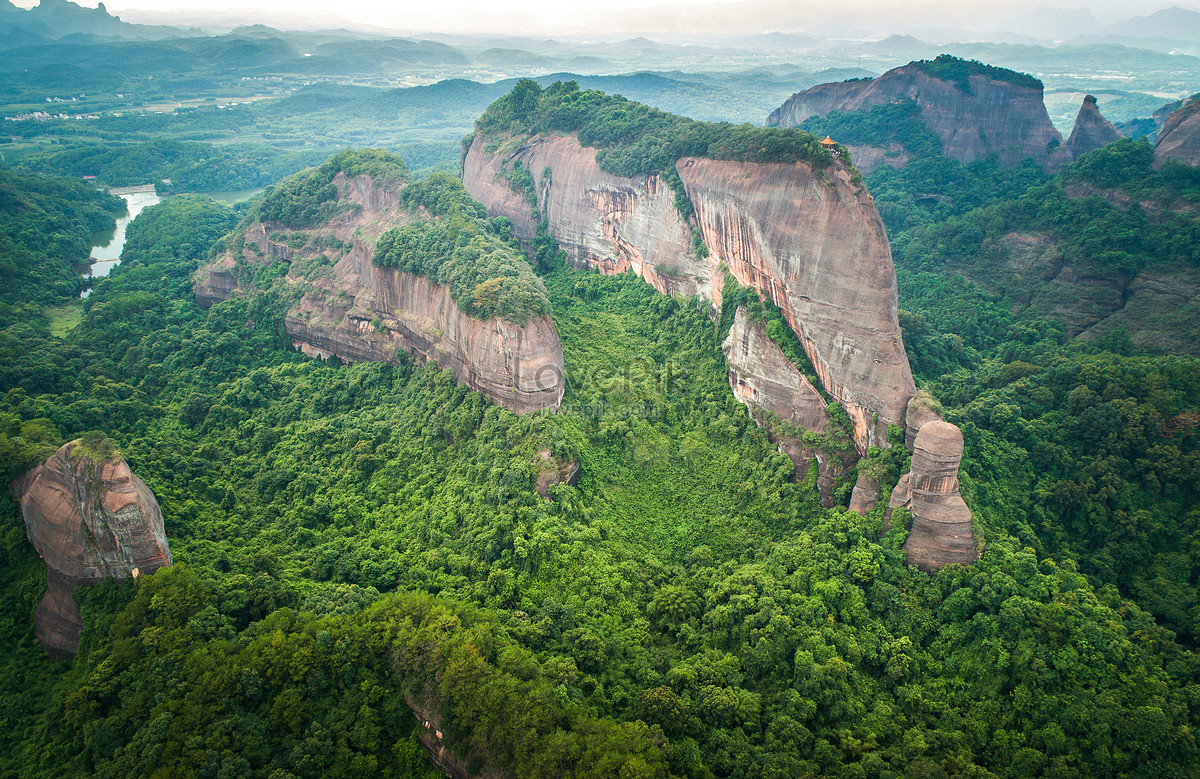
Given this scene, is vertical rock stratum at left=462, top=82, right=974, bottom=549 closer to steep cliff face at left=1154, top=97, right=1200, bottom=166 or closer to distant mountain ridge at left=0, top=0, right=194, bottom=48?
steep cliff face at left=1154, top=97, right=1200, bottom=166

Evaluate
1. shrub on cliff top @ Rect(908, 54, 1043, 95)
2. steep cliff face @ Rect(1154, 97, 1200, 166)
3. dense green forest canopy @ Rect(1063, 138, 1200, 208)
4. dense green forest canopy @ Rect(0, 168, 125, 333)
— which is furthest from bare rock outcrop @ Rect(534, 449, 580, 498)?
shrub on cliff top @ Rect(908, 54, 1043, 95)

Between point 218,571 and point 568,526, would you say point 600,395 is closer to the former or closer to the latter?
point 568,526

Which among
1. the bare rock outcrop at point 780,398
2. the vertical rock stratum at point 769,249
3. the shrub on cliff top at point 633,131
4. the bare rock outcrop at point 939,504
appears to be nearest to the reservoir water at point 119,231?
the shrub on cliff top at point 633,131

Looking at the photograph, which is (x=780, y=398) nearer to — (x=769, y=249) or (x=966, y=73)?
(x=769, y=249)

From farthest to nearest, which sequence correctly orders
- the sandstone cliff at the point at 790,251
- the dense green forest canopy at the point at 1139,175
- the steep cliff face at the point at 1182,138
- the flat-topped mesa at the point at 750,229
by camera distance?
the steep cliff face at the point at 1182,138, the dense green forest canopy at the point at 1139,175, the flat-topped mesa at the point at 750,229, the sandstone cliff at the point at 790,251

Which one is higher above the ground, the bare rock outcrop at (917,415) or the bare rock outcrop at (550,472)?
the bare rock outcrop at (917,415)

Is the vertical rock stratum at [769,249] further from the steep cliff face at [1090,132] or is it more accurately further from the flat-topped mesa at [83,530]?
the steep cliff face at [1090,132]
